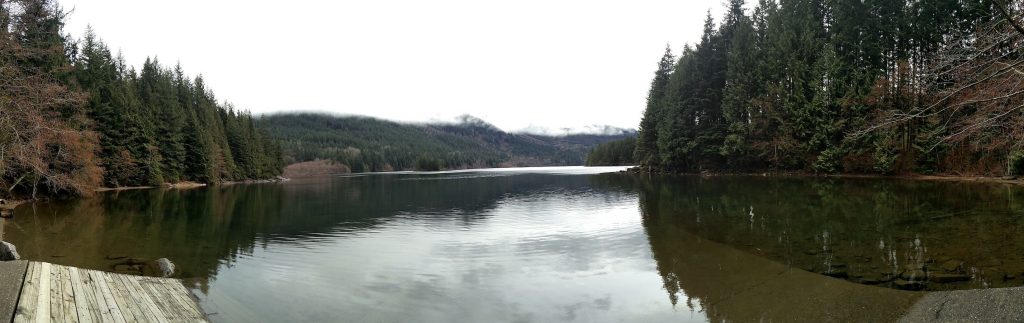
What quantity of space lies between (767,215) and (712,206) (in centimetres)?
489

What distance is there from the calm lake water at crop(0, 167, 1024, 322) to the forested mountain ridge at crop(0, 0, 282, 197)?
201 inches

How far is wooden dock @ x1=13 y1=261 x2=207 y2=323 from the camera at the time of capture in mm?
7230

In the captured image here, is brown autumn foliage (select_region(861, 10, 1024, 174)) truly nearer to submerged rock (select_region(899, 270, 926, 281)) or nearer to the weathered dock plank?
submerged rock (select_region(899, 270, 926, 281))

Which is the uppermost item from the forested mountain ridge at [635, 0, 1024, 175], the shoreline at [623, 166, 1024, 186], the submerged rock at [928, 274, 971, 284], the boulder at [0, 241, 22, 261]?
the forested mountain ridge at [635, 0, 1024, 175]

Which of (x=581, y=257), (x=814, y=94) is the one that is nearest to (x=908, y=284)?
(x=581, y=257)

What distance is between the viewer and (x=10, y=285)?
7277 mm

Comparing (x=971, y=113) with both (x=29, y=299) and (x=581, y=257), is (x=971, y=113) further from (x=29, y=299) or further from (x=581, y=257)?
(x=29, y=299)

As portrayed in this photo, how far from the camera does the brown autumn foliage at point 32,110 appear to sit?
1827 centimetres

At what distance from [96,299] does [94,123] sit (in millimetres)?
49550

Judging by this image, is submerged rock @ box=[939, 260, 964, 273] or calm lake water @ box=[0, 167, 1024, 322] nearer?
calm lake water @ box=[0, 167, 1024, 322]

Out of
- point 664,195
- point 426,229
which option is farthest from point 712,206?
point 426,229

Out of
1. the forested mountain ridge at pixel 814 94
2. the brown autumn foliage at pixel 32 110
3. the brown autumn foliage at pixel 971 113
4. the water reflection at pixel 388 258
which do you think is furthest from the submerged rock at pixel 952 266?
the brown autumn foliage at pixel 32 110

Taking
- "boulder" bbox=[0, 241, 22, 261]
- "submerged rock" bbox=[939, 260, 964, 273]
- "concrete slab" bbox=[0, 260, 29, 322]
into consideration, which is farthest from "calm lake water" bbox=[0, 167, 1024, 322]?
"concrete slab" bbox=[0, 260, 29, 322]

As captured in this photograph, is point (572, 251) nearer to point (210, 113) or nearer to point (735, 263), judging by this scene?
point (735, 263)
